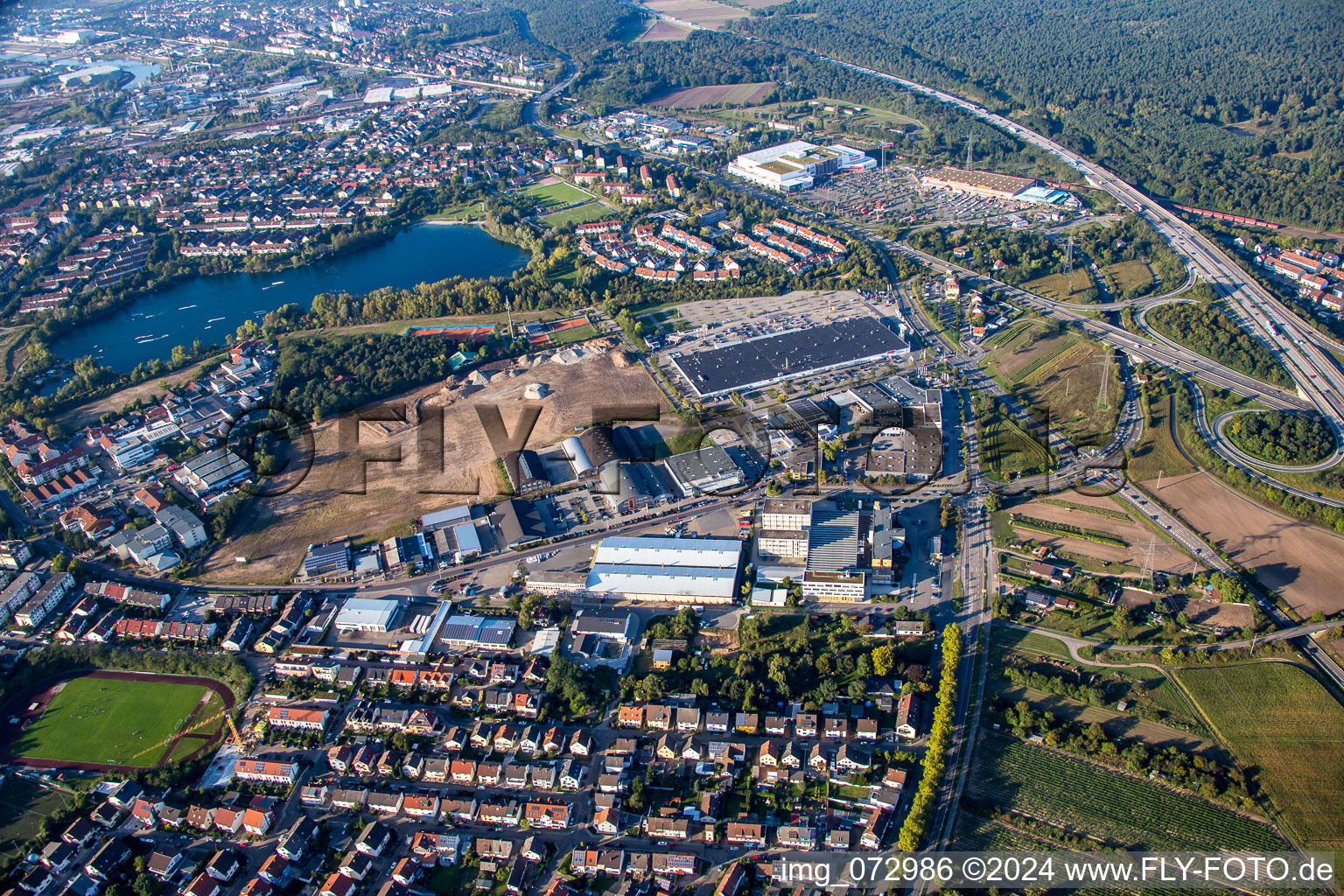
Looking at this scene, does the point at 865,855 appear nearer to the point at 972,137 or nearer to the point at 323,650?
the point at 323,650

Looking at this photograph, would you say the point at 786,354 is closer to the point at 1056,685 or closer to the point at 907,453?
the point at 907,453

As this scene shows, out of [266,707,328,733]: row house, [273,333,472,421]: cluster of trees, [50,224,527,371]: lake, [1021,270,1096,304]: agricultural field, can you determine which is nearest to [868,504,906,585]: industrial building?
[266,707,328,733]: row house

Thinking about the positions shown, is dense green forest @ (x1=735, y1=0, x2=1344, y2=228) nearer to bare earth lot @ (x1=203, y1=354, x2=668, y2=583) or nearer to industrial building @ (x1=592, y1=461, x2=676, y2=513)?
bare earth lot @ (x1=203, y1=354, x2=668, y2=583)

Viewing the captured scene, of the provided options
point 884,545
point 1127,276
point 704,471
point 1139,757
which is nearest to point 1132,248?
point 1127,276

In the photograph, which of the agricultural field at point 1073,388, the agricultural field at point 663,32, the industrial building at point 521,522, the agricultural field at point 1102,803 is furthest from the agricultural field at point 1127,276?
the agricultural field at point 663,32

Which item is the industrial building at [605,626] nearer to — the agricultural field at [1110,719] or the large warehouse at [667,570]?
the large warehouse at [667,570]
